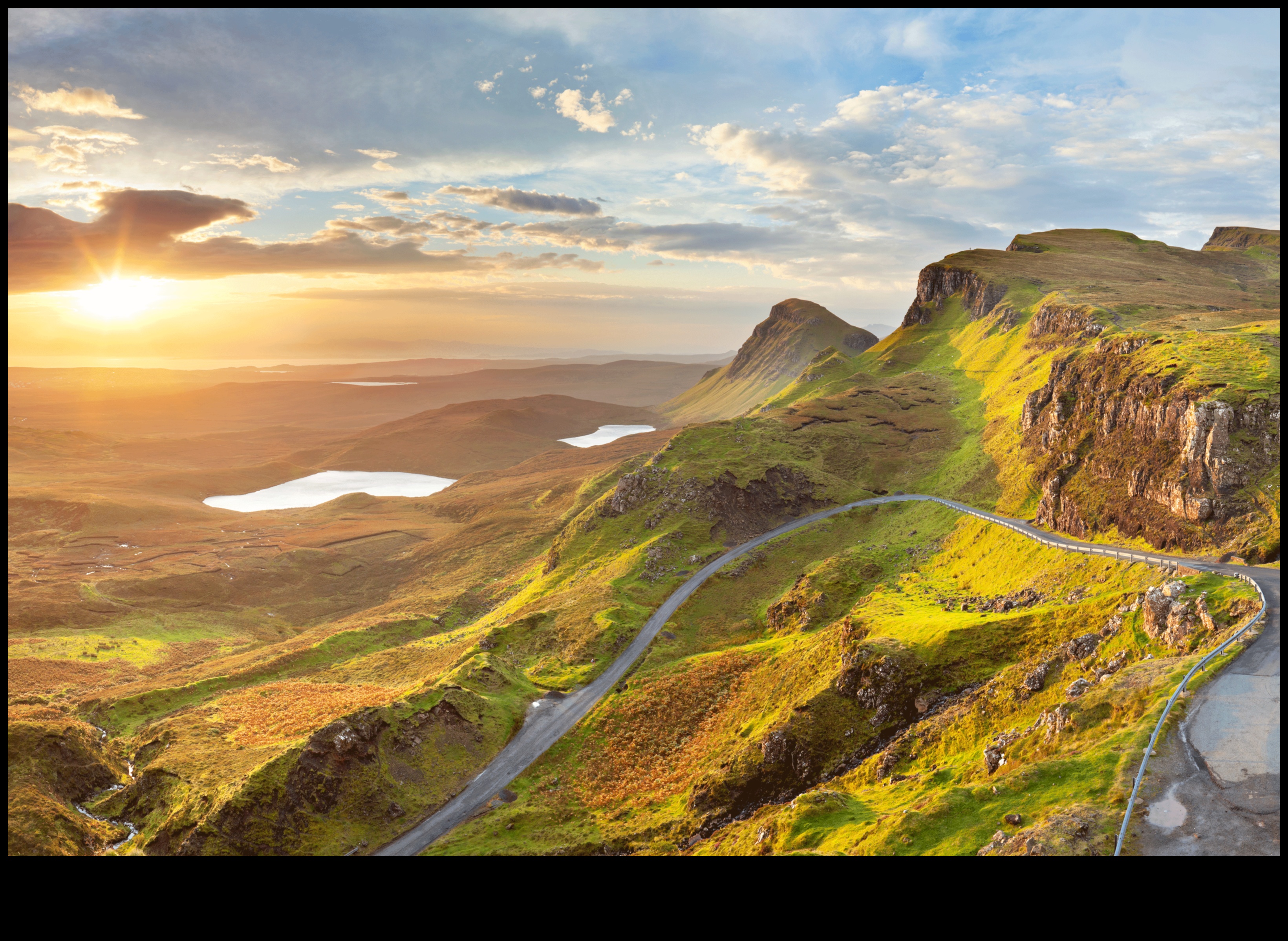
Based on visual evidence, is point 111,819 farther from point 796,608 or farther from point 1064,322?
point 1064,322

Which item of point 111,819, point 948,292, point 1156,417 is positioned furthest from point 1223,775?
point 948,292

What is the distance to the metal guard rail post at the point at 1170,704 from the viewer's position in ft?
76.1

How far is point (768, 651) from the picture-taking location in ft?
208

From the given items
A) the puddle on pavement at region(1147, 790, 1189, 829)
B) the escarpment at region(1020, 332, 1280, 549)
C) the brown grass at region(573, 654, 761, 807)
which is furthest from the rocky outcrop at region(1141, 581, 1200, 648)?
the brown grass at region(573, 654, 761, 807)

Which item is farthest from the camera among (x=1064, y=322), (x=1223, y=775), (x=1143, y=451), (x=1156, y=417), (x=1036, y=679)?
(x=1064, y=322)

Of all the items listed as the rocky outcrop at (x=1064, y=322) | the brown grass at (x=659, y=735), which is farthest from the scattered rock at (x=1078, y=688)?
the rocky outcrop at (x=1064, y=322)

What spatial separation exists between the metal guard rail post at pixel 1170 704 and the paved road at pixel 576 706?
73 cm

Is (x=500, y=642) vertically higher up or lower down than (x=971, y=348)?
lower down

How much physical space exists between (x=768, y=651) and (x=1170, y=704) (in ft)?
122

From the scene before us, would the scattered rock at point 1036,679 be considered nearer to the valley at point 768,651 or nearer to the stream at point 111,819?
the valley at point 768,651

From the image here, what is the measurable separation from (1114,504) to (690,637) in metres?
43.0

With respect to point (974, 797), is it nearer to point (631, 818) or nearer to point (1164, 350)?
point (631, 818)
